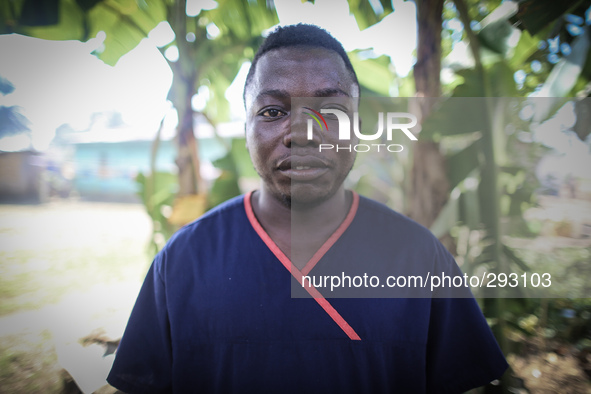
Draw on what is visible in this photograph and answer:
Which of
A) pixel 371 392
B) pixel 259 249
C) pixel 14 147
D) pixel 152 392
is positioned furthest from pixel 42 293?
pixel 371 392

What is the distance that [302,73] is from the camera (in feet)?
2.92

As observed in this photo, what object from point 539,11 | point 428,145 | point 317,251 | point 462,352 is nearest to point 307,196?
point 317,251

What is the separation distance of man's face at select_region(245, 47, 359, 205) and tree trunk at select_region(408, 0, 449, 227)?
0.83 meters

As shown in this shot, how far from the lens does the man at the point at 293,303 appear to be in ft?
2.89

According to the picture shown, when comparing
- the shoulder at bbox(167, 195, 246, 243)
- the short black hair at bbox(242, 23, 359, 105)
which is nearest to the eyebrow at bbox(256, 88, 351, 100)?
the short black hair at bbox(242, 23, 359, 105)

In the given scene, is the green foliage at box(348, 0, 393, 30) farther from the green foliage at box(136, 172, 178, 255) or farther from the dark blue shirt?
the green foliage at box(136, 172, 178, 255)

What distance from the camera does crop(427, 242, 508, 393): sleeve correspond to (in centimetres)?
95

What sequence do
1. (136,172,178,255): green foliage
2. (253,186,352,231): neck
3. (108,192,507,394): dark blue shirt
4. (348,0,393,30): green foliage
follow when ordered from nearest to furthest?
(108,192,507,394): dark blue shirt, (253,186,352,231): neck, (348,0,393,30): green foliage, (136,172,178,255): green foliage

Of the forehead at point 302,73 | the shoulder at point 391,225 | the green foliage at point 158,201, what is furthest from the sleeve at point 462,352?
the green foliage at point 158,201

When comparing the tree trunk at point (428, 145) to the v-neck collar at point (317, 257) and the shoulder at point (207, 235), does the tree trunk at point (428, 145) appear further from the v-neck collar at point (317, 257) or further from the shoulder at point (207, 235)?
the shoulder at point (207, 235)

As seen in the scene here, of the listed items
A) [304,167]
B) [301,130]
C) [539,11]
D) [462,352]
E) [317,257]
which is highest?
[539,11]

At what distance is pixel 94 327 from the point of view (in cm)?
154

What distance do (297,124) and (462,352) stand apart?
2.93 ft

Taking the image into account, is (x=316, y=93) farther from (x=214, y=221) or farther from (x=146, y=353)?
(x=146, y=353)
